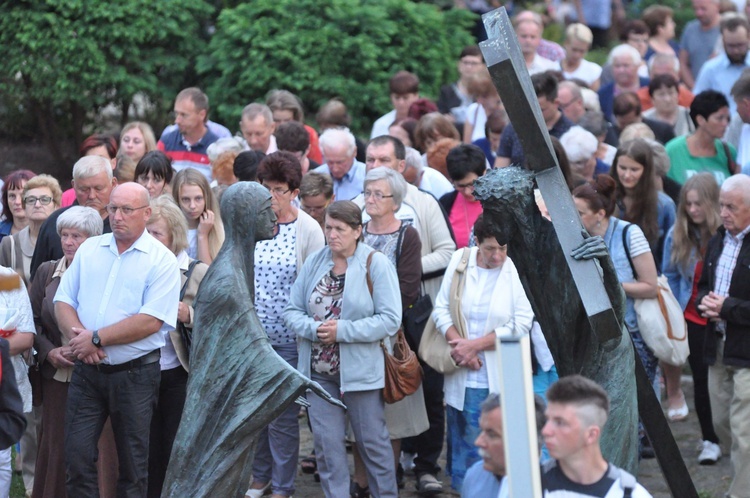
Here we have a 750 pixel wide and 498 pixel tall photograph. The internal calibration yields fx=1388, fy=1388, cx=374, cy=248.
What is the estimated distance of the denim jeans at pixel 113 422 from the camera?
812cm

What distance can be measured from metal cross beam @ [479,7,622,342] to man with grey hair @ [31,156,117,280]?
170 inches

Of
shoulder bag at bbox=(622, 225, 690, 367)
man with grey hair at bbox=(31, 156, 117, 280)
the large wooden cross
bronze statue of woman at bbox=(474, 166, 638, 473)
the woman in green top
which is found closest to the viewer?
the large wooden cross

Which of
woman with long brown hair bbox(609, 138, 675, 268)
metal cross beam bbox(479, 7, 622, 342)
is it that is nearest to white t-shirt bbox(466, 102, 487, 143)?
woman with long brown hair bbox(609, 138, 675, 268)

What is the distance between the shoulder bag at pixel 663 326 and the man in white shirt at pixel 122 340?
3415mm

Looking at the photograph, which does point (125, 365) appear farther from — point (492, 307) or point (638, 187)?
point (638, 187)

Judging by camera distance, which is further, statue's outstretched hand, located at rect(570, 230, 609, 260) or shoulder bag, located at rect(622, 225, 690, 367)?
shoulder bag, located at rect(622, 225, 690, 367)

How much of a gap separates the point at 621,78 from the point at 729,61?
107 cm

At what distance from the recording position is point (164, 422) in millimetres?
8750

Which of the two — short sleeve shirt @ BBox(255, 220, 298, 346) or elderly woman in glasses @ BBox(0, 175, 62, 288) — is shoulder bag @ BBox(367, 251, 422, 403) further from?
elderly woman in glasses @ BBox(0, 175, 62, 288)

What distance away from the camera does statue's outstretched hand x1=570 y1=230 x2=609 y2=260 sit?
18.4ft

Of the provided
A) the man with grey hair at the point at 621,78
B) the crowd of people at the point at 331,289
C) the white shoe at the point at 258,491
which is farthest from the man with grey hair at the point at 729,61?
the white shoe at the point at 258,491

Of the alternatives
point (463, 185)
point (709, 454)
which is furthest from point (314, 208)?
point (709, 454)

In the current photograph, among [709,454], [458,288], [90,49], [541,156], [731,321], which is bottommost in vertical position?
[709,454]

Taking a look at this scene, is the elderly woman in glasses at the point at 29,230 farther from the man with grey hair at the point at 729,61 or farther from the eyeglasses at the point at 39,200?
the man with grey hair at the point at 729,61
